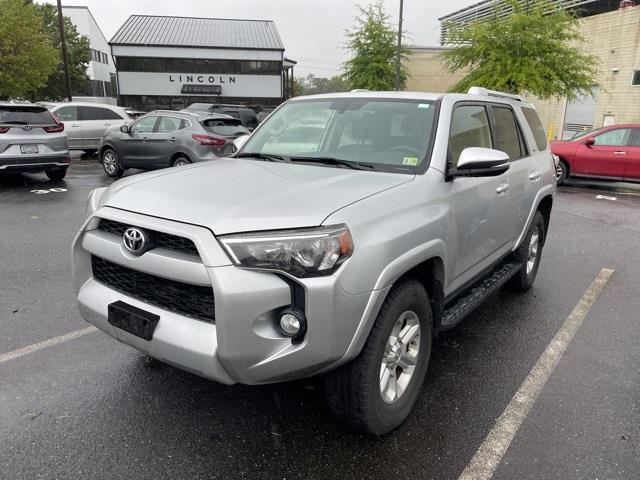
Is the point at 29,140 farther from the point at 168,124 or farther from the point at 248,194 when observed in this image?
the point at 248,194

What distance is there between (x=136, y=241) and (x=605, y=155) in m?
12.3

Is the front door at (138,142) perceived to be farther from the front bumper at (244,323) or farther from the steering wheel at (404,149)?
the front bumper at (244,323)

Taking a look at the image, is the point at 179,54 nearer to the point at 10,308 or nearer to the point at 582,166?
the point at 582,166

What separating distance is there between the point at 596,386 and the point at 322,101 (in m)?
2.74

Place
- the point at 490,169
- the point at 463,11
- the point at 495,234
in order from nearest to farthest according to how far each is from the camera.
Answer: the point at 490,169, the point at 495,234, the point at 463,11

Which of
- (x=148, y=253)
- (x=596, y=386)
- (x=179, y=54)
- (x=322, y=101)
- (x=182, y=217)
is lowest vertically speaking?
(x=596, y=386)

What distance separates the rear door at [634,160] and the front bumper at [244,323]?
38.4 feet

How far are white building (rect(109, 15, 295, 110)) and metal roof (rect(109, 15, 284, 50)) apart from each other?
81 mm

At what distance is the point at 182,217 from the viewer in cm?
235

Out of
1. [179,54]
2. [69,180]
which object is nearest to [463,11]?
[179,54]

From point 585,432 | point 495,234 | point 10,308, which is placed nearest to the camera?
point 585,432

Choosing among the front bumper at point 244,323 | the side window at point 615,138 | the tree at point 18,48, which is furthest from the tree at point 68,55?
the front bumper at point 244,323

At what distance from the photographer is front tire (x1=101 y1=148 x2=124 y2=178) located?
1212 centimetres

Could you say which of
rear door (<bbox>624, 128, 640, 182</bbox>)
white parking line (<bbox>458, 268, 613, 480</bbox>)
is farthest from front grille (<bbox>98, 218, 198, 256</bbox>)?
rear door (<bbox>624, 128, 640, 182</bbox>)
